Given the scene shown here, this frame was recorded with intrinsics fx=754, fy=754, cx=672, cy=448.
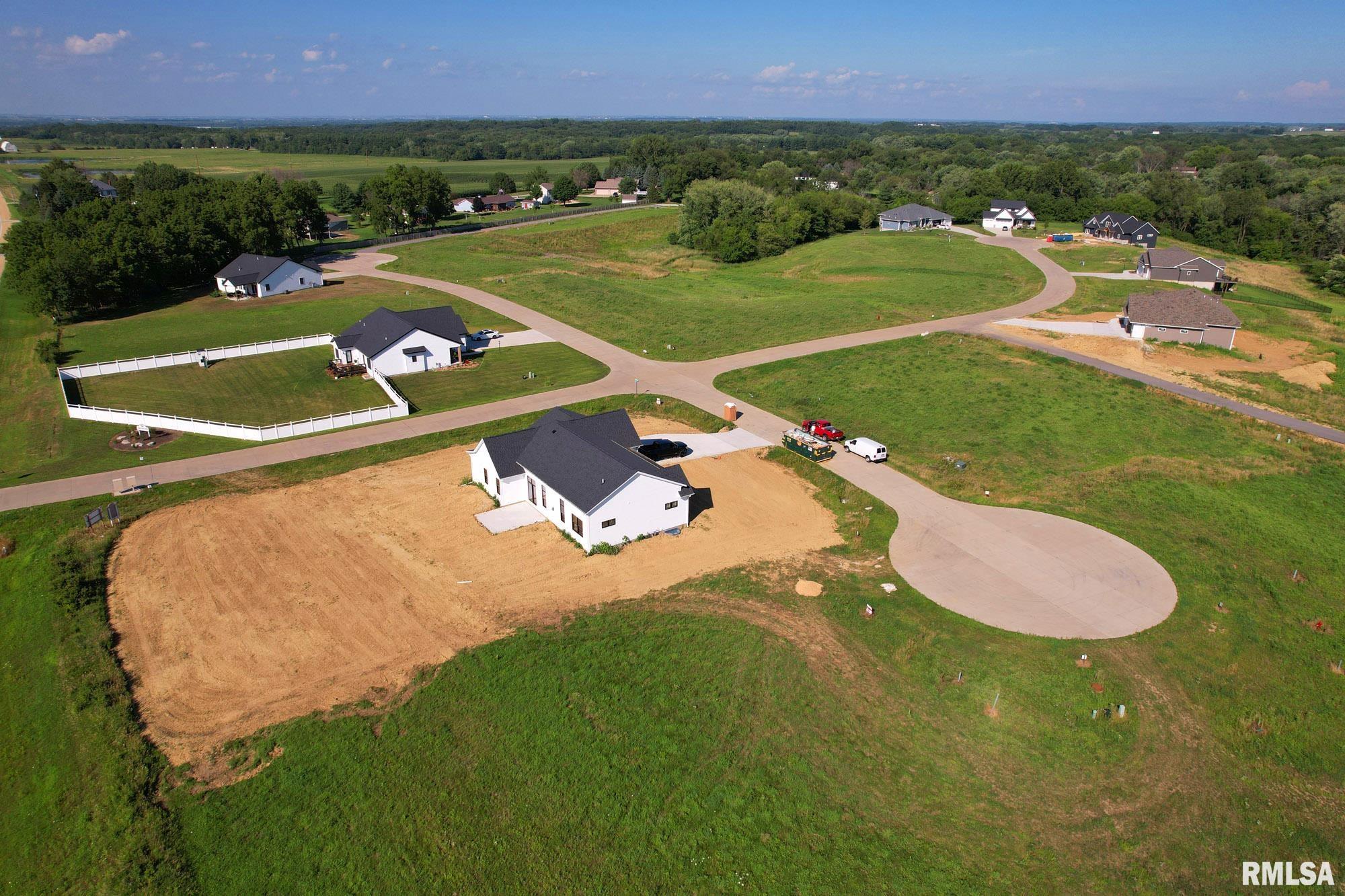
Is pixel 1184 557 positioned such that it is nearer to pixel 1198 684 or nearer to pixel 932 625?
pixel 1198 684

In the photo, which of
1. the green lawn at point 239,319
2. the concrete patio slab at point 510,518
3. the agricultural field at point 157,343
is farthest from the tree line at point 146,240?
the concrete patio slab at point 510,518

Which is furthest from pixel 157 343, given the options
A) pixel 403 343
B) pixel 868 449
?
pixel 868 449

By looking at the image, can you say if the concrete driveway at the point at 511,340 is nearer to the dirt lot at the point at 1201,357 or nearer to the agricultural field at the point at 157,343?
the agricultural field at the point at 157,343

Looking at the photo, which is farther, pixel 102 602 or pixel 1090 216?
pixel 1090 216

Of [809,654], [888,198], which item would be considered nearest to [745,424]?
[809,654]

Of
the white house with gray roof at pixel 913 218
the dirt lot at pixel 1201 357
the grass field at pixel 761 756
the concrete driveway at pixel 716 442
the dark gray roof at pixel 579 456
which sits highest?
the white house with gray roof at pixel 913 218

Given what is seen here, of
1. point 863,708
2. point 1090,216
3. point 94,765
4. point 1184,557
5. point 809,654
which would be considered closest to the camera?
point 94,765
